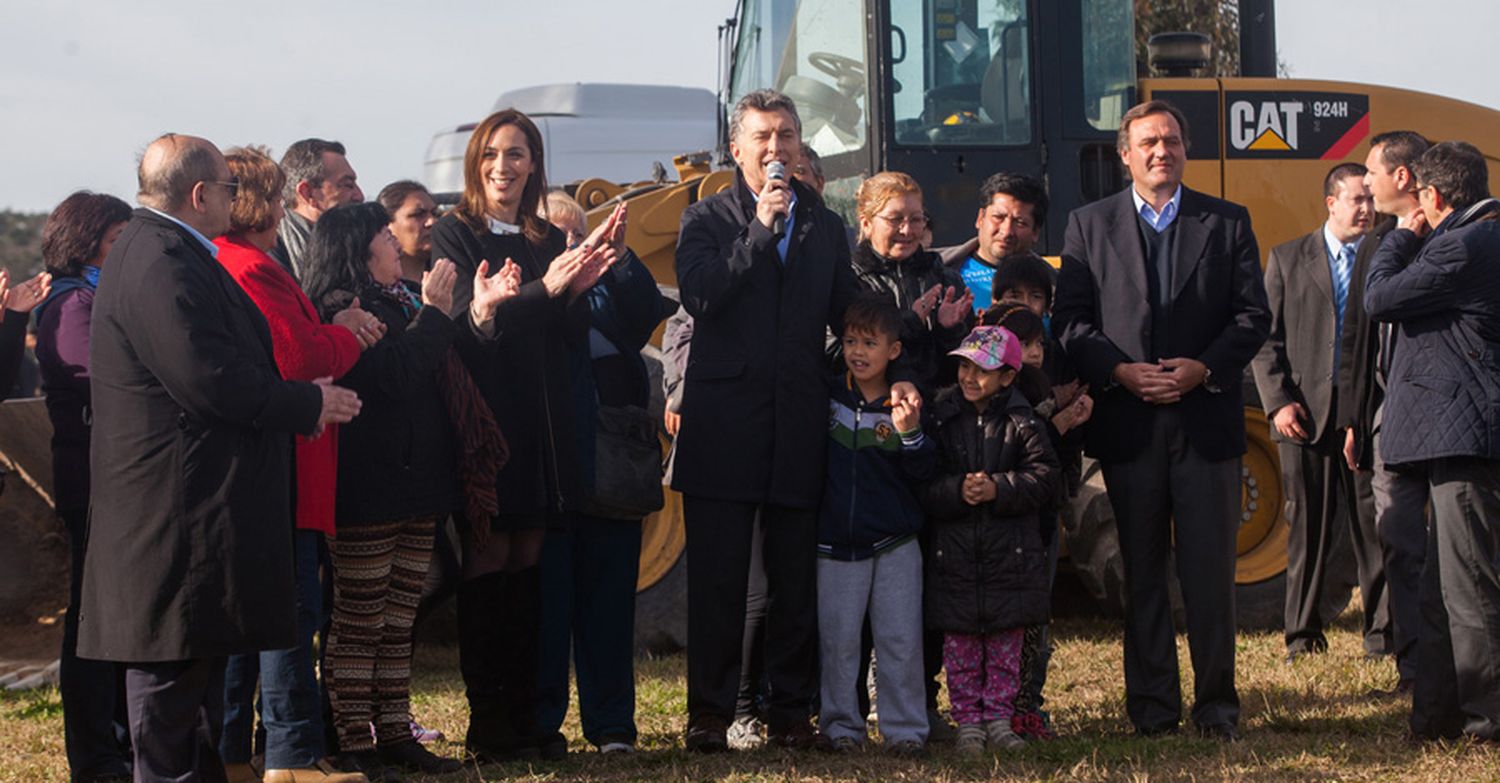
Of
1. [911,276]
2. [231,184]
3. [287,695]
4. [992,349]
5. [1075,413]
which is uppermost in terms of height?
[231,184]

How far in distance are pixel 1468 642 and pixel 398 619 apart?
3.24 m

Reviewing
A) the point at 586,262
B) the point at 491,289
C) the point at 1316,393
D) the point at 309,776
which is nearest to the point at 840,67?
the point at 1316,393

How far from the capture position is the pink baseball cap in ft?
18.1

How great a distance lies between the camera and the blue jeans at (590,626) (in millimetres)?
5535

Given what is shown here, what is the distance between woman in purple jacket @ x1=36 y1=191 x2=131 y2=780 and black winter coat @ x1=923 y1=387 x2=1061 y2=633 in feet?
8.41

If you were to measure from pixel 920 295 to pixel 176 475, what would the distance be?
2.54m

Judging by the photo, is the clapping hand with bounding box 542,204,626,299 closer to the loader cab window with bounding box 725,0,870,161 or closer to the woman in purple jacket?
the woman in purple jacket

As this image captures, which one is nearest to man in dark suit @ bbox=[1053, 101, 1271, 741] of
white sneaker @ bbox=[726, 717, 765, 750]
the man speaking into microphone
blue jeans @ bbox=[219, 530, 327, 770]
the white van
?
the man speaking into microphone

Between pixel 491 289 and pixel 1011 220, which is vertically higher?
pixel 1011 220

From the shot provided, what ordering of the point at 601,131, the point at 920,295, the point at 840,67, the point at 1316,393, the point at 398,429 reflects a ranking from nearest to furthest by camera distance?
the point at 398,429 → the point at 920,295 → the point at 1316,393 → the point at 840,67 → the point at 601,131

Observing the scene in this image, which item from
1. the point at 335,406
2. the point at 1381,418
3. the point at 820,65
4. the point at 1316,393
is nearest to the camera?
the point at 335,406

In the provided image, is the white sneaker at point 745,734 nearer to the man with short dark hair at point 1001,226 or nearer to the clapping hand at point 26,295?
the man with short dark hair at point 1001,226

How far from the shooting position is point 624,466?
5.51 metres

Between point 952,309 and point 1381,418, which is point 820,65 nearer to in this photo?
point 952,309
